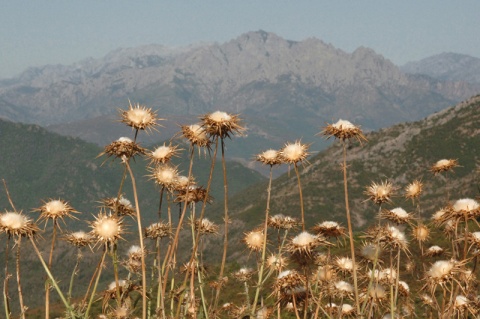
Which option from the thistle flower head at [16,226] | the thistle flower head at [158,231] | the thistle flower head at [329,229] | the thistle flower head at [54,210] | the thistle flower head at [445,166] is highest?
the thistle flower head at [445,166]

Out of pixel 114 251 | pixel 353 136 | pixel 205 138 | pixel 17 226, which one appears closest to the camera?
pixel 114 251

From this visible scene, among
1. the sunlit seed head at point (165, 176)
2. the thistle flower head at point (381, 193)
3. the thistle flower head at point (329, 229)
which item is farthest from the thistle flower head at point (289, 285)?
the sunlit seed head at point (165, 176)

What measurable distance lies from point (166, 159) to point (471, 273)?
4.53m

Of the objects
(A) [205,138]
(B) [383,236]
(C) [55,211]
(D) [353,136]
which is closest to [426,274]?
(B) [383,236]

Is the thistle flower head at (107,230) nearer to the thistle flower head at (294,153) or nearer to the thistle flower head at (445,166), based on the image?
the thistle flower head at (294,153)

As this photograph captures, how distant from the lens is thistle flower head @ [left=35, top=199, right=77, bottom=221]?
255 inches

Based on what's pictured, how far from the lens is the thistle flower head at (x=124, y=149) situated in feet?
20.5

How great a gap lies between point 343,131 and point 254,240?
2.46 m

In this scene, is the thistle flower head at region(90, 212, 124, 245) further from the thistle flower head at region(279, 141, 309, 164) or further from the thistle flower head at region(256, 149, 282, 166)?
the thistle flower head at region(256, 149, 282, 166)

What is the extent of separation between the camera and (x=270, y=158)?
7.76 metres

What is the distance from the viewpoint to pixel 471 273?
7.05m

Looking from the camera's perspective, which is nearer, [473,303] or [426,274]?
[426,274]

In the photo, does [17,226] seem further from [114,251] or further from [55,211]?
[114,251]

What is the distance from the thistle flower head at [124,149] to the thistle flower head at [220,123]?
0.87m
